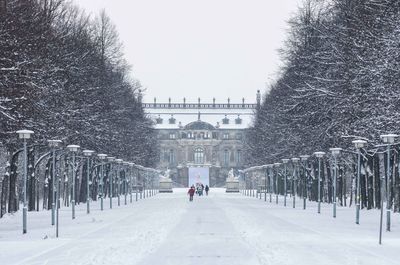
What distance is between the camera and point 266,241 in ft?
98.3

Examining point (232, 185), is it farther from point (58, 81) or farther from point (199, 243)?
point (199, 243)

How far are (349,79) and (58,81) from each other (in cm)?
1454

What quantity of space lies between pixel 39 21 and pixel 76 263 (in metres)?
21.0

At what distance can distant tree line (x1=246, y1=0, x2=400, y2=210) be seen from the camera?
37.1 meters

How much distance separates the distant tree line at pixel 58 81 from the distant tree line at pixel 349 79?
13126 millimetres

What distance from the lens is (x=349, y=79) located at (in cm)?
4353

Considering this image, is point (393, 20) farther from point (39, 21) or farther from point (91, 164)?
point (91, 164)

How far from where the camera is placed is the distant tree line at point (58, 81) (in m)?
36.5

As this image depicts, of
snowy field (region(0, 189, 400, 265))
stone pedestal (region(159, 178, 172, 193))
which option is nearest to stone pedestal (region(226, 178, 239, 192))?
stone pedestal (region(159, 178, 172, 193))

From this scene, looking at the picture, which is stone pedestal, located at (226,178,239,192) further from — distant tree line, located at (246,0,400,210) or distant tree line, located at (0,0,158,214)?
distant tree line, located at (246,0,400,210)

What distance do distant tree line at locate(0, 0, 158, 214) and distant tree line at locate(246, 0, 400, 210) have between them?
1313 cm

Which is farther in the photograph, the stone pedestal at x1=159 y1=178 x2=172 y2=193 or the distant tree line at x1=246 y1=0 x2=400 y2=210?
the stone pedestal at x1=159 y1=178 x2=172 y2=193

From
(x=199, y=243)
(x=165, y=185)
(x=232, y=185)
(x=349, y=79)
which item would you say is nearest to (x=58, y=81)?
(x=349, y=79)

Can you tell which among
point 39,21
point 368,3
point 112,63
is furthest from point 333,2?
point 112,63
